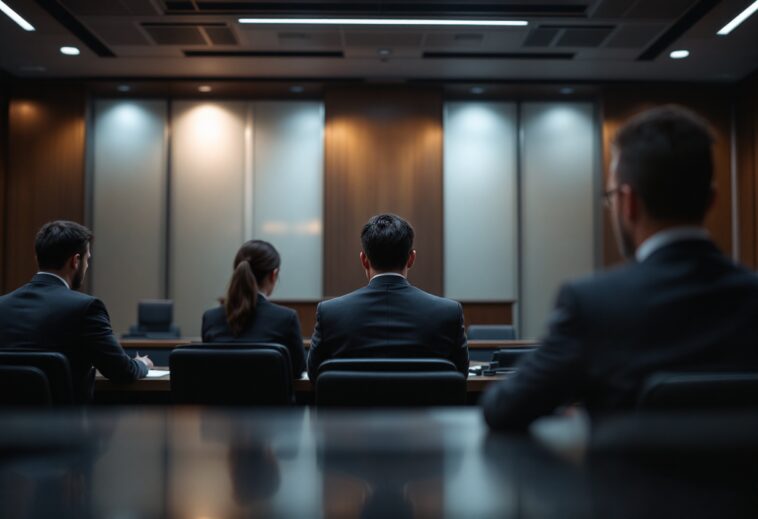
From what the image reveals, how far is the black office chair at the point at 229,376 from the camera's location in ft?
7.86

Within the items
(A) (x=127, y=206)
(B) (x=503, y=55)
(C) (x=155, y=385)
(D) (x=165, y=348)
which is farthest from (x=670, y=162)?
(A) (x=127, y=206)

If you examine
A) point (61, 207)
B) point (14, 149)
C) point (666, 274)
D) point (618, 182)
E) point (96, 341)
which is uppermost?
point (14, 149)

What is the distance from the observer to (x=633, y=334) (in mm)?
776

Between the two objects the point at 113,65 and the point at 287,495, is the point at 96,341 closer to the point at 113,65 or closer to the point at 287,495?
the point at 287,495

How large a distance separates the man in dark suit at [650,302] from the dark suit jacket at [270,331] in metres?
2.03

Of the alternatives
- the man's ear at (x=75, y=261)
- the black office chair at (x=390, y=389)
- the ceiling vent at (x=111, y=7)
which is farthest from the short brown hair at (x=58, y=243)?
the ceiling vent at (x=111, y=7)

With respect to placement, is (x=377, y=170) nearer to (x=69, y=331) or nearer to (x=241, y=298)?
(x=241, y=298)

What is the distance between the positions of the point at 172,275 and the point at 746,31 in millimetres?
7475

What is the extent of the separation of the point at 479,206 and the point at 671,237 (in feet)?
27.6

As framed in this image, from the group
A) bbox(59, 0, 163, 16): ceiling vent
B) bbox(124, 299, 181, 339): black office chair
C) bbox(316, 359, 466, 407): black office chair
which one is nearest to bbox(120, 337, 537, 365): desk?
bbox(124, 299, 181, 339): black office chair

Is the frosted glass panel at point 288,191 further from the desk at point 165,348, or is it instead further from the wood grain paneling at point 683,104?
the desk at point 165,348

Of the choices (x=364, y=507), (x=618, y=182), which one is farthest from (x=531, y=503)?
(x=618, y=182)

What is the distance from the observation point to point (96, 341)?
97.1 inches

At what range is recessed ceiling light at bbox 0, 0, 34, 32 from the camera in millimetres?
6681
